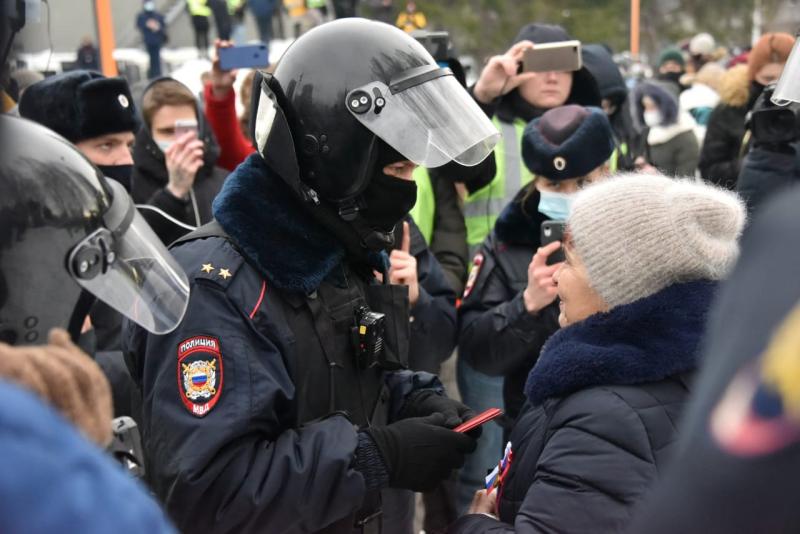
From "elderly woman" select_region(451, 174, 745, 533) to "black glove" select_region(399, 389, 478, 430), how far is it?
0.29 meters

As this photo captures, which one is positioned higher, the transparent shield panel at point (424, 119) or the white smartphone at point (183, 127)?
the transparent shield panel at point (424, 119)

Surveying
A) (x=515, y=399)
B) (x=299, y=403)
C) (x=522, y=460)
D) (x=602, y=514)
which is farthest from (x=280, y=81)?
(x=515, y=399)

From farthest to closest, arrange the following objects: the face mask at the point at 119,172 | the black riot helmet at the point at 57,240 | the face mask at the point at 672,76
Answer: the face mask at the point at 672,76 < the face mask at the point at 119,172 < the black riot helmet at the point at 57,240

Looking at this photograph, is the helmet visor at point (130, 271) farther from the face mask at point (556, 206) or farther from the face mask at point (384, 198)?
the face mask at point (556, 206)

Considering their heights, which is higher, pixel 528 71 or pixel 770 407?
pixel 770 407

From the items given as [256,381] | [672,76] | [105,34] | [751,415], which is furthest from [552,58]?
[672,76]

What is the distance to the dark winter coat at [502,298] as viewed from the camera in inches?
A: 118

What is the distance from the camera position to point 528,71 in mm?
3996

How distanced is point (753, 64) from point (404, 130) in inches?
148

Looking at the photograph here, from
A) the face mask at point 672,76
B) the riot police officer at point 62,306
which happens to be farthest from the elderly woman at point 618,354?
the face mask at point 672,76

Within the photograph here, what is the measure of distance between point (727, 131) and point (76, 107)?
400 cm

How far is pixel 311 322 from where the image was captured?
78.1 inches

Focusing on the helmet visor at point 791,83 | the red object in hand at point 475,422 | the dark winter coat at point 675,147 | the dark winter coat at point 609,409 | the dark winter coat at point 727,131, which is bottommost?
the dark winter coat at point 675,147

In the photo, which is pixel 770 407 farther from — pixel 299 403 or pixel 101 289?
pixel 299 403
